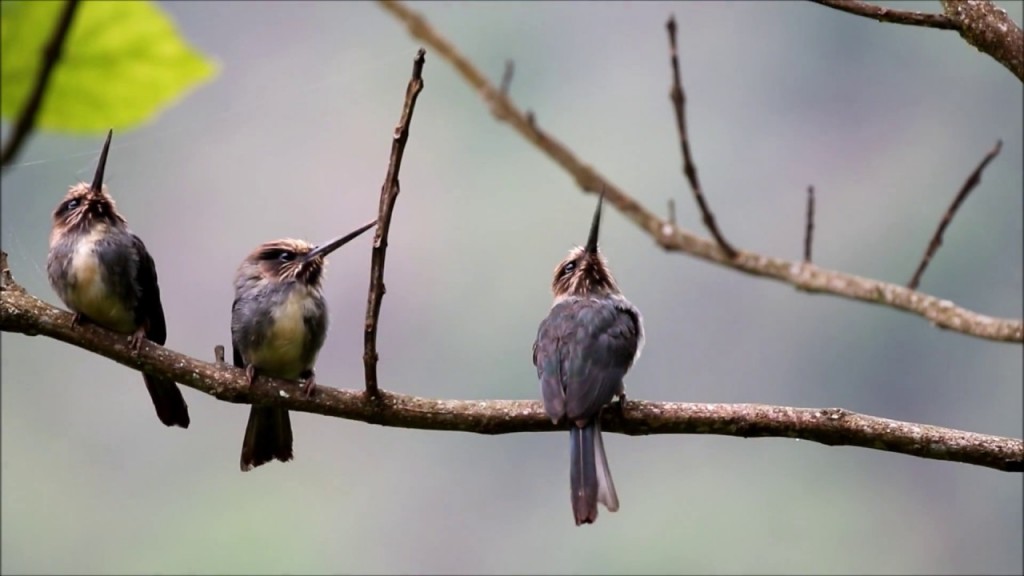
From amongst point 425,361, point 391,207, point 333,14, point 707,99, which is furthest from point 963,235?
point 391,207

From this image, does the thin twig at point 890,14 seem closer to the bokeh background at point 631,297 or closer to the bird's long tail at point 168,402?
the bird's long tail at point 168,402

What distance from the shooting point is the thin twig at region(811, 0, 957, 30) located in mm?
1739

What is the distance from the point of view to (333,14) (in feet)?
26.2

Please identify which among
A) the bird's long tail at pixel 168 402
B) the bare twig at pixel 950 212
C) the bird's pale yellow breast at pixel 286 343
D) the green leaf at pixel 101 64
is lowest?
the green leaf at pixel 101 64

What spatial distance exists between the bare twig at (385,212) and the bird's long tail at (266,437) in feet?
2.03

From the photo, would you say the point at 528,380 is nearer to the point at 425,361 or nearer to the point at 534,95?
the point at 425,361

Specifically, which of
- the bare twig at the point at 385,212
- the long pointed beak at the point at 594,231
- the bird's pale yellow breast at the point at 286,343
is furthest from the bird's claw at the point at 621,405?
the bird's pale yellow breast at the point at 286,343

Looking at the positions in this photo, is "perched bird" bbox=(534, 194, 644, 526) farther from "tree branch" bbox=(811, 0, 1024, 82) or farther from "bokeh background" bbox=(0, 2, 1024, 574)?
"bokeh background" bbox=(0, 2, 1024, 574)

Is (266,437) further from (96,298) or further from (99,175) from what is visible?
(99,175)

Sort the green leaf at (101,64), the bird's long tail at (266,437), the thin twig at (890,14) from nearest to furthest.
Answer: the green leaf at (101,64) < the thin twig at (890,14) < the bird's long tail at (266,437)

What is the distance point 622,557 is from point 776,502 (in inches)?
39.5

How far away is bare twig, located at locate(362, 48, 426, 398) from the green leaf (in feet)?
2.01

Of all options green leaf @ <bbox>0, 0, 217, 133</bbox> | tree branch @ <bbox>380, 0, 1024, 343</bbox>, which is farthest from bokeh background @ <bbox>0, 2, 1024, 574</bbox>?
green leaf @ <bbox>0, 0, 217, 133</bbox>

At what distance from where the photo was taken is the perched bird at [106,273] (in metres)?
2.44
